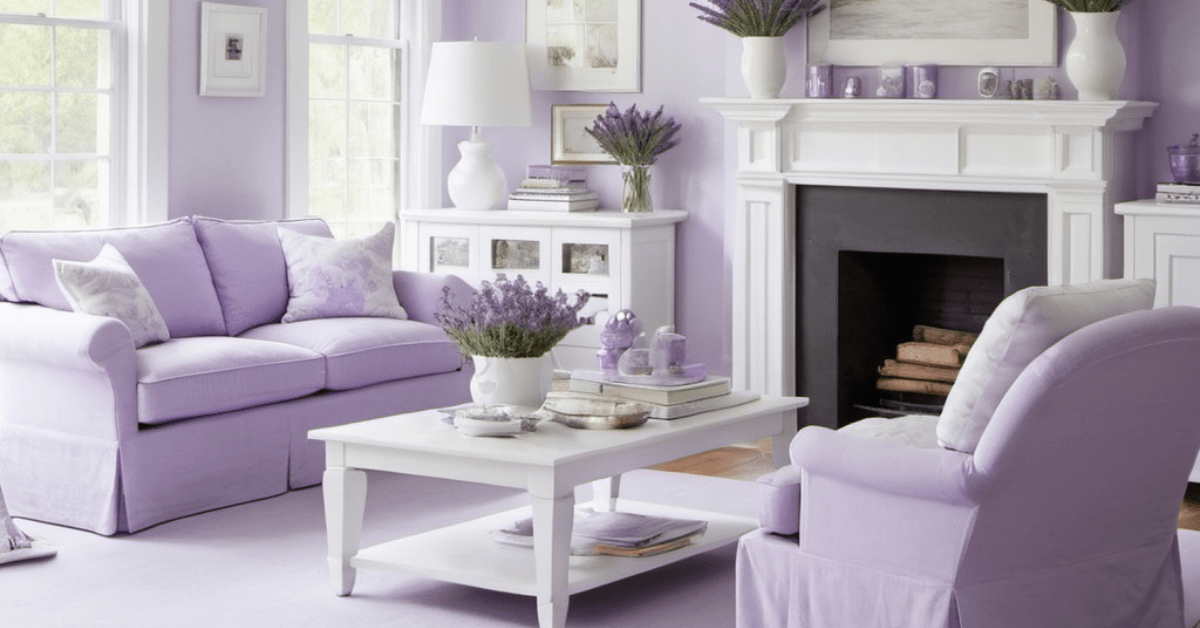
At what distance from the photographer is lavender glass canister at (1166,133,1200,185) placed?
5.66 metres

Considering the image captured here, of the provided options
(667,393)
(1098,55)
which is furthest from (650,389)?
(1098,55)

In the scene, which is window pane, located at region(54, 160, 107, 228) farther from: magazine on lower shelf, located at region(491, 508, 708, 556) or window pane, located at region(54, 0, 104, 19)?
magazine on lower shelf, located at region(491, 508, 708, 556)

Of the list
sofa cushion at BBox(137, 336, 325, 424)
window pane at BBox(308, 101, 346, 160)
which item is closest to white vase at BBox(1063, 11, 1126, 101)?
sofa cushion at BBox(137, 336, 325, 424)

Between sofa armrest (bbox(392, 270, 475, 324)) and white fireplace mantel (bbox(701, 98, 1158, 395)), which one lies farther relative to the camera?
sofa armrest (bbox(392, 270, 475, 324))

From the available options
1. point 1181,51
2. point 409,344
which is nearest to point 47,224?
point 409,344

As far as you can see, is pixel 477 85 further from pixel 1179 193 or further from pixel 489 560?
pixel 489 560

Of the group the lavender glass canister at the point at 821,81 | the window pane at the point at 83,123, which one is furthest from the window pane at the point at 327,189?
the lavender glass canister at the point at 821,81

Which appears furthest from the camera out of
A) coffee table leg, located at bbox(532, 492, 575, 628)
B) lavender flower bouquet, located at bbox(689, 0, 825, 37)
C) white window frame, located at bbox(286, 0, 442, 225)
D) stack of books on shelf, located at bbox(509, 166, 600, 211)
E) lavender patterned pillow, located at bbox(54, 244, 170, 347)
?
white window frame, located at bbox(286, 0, 442, 225)

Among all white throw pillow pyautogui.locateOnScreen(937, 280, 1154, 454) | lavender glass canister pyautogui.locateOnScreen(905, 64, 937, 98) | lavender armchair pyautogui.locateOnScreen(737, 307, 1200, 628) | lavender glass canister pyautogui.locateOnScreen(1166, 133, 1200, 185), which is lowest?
lavender armchair pyautogui.locateOnScreen(737, 307, 1200, 628)

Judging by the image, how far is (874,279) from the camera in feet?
22.0

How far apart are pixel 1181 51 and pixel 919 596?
3.14 metres

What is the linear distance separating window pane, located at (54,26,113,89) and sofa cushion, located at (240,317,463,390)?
1.11 metres

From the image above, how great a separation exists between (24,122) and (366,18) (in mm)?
1887

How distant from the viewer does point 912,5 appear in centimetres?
633
